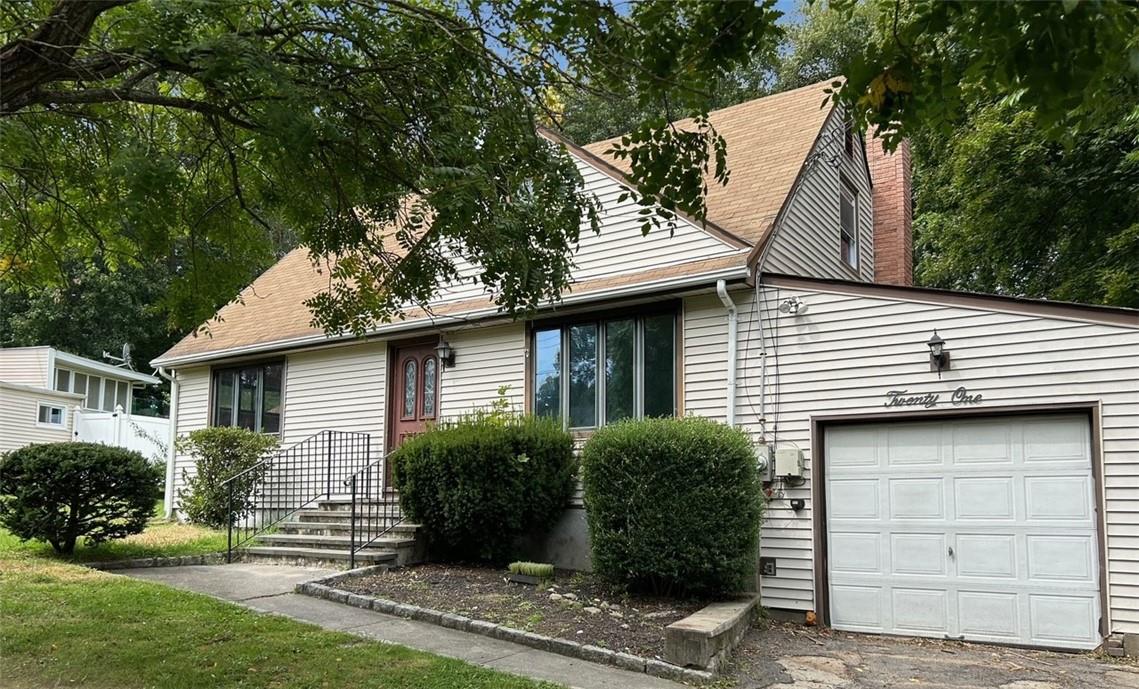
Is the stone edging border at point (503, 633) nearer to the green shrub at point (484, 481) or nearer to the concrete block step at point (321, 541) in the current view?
the concrete block step at point (321, 541)

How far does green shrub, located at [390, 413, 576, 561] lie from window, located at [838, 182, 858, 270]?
5.77m

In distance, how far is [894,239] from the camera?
14.5m

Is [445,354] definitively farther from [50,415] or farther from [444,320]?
[50,415]

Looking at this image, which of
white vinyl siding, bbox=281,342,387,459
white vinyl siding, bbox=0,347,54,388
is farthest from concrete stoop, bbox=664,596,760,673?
white vinyl siding, bbox=0,347,54,388

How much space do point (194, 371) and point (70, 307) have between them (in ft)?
77.7

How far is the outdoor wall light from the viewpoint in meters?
8.02

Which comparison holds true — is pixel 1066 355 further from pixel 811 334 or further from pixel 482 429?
pixel 482 429

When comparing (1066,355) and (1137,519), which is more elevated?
(1066,355)

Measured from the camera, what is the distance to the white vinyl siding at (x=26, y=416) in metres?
26.1

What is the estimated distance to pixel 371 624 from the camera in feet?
23.5

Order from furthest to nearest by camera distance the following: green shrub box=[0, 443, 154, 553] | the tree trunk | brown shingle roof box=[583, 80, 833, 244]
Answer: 1. brown shingle roof box=[583, 80, 833, 244]
2. green shrub box=[0, 443, 154, 553]
3. the tree trunk

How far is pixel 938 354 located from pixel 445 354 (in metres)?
6.48

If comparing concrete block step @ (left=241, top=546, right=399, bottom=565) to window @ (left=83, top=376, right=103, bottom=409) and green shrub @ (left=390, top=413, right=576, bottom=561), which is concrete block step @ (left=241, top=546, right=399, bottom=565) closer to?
green shrub @ (left=390, top=413, right=576, bottom=561)

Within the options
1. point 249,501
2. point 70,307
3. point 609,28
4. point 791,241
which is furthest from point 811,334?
point 70,307
